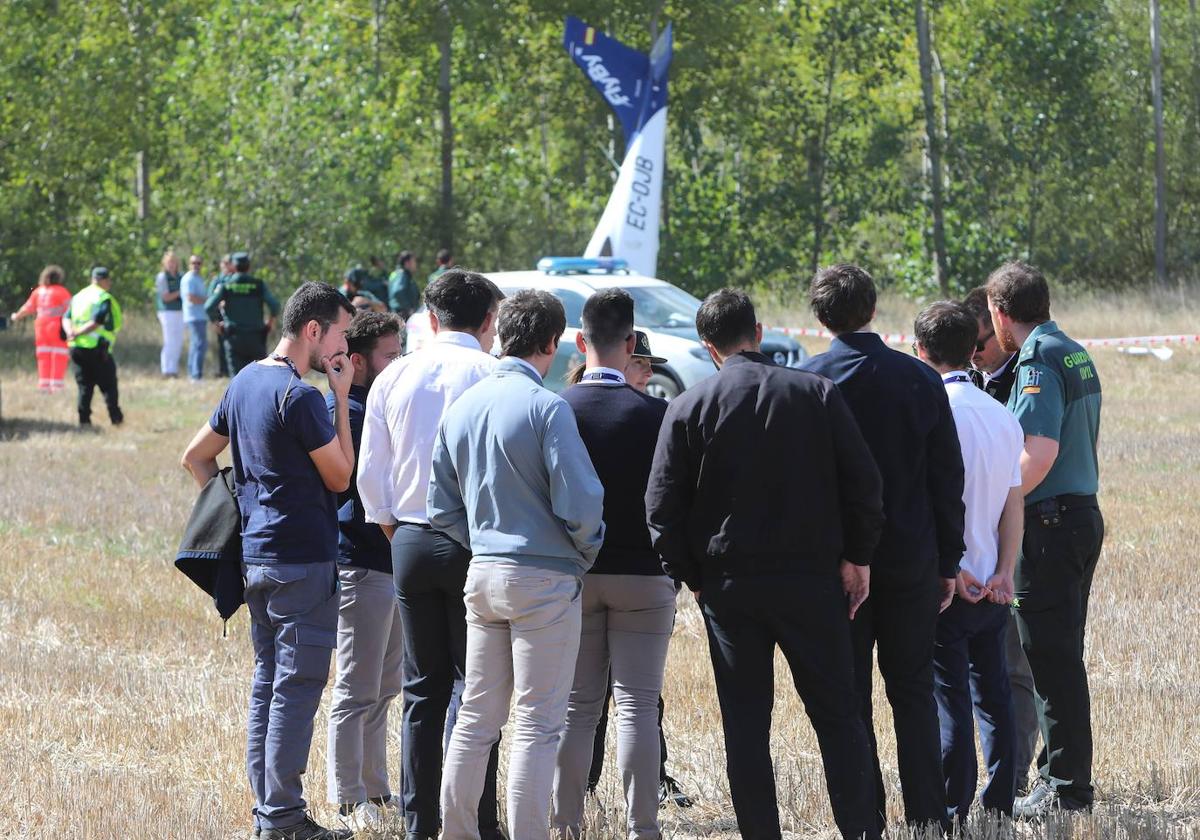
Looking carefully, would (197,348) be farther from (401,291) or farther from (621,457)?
(621,457)

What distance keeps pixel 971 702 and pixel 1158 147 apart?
2945 cm

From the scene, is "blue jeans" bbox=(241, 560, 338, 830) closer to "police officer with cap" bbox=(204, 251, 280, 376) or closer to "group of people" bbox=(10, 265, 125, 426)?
"group of people" bbox=(10, 265, 125, 426)

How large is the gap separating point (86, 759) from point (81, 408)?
42.1 feet

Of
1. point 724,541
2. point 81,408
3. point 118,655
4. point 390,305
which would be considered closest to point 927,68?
point 390,305

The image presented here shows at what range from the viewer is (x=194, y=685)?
780 cm

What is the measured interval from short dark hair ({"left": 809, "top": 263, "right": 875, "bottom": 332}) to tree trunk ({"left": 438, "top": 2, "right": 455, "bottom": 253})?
99.5ft

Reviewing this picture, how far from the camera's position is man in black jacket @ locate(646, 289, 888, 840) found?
15.6 feet

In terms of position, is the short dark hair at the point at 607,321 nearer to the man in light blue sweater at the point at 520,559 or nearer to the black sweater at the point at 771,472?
the man in light blue sweater at the point at 520,559

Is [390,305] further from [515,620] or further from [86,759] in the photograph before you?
[515,620]

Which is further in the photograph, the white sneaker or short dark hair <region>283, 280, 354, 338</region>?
the white sneaker

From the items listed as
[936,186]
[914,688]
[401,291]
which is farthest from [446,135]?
[914,688]

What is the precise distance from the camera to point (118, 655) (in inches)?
338

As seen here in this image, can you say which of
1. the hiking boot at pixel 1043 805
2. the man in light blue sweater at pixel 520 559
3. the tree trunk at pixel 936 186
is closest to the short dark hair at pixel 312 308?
the man in light blue sweater at pixel 520 559

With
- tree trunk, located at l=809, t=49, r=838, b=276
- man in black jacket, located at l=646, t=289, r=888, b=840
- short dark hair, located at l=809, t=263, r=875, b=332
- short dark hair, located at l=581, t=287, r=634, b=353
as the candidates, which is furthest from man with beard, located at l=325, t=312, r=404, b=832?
tree trunk, located at l=809, t=49, r=838, b=276
